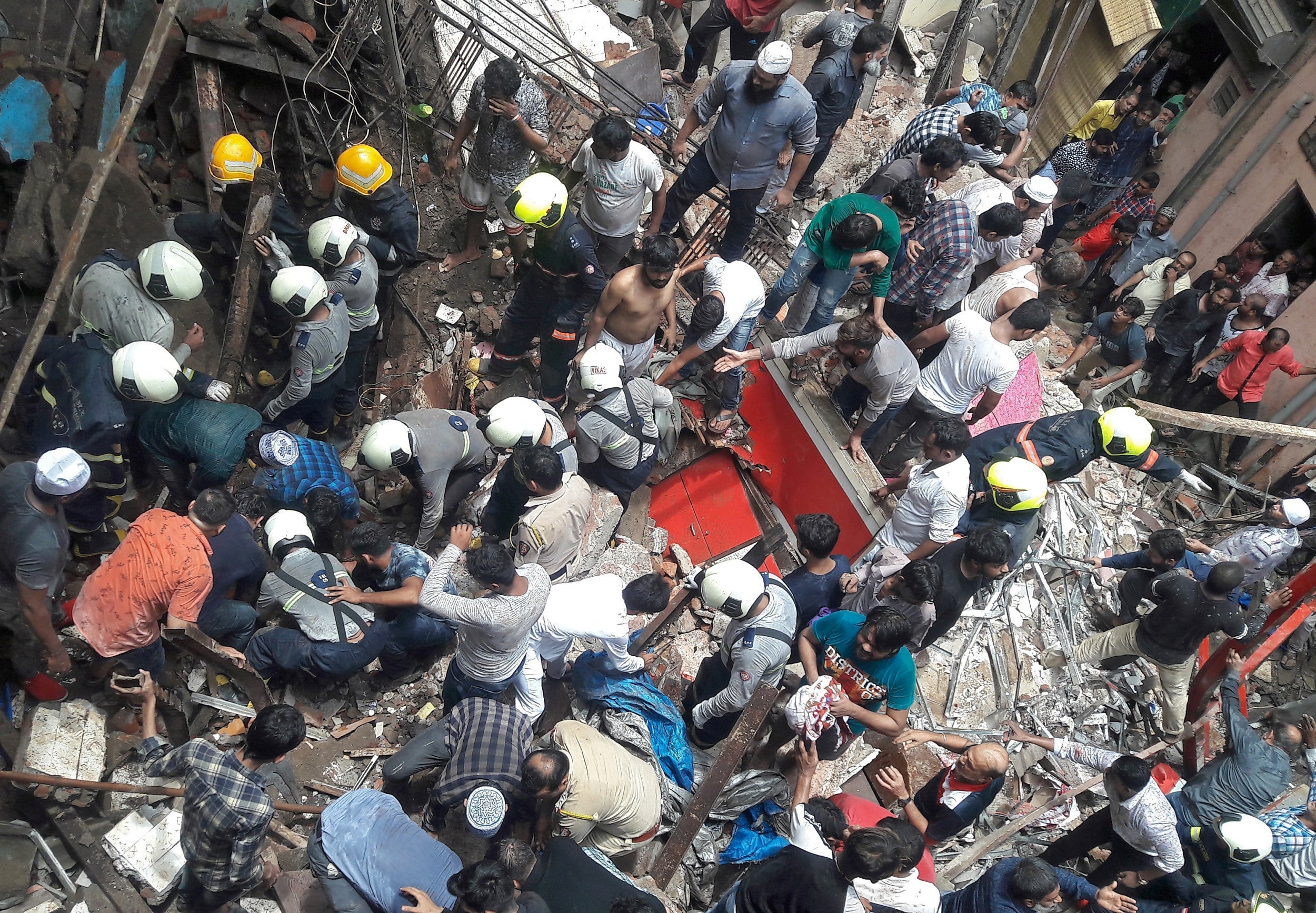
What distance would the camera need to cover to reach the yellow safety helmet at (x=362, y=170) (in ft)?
19.2

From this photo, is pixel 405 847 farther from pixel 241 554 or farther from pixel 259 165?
pixel 259 165

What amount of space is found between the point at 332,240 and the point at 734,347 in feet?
9.31

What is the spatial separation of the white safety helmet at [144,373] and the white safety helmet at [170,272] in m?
0.43

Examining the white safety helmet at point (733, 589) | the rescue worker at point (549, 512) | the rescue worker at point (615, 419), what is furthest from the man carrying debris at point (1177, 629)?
the rescue worker at point (549, 512)

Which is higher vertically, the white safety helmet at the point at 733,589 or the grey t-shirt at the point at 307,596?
the white safety helmet at the point at 733,589

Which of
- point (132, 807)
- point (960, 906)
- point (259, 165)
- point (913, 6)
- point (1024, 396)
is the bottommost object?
point (132, 807)

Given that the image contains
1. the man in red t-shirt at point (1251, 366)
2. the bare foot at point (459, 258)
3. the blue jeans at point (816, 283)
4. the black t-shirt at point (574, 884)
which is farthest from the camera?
the man in red t-shirt at point (1251, 366)

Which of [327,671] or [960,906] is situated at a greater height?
[960,906]

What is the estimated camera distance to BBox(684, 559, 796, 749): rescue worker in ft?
15.7

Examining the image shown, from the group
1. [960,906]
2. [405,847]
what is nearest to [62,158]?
[405,847]

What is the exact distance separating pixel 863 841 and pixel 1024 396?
581 centimetres

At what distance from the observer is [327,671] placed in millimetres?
4953

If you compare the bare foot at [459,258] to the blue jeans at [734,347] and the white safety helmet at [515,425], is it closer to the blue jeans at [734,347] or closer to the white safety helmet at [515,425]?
the blue jeans at [734,347]

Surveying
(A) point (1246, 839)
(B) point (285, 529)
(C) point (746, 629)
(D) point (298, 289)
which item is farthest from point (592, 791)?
(A) point (1246, 839)
